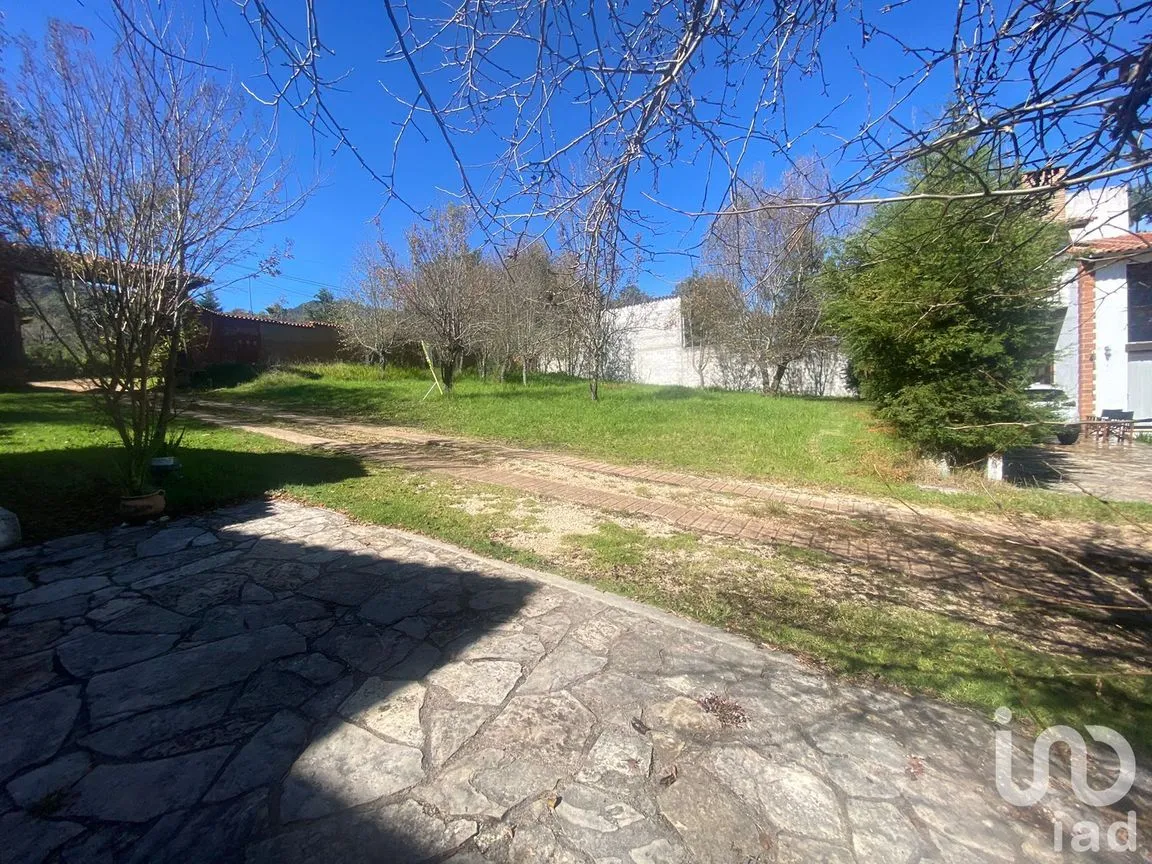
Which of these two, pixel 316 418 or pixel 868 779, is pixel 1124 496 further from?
pixel 316 418

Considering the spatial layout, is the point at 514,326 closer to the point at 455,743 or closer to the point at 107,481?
the point at 107,481

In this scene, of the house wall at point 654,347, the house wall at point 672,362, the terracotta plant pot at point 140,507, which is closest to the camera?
the terracotta plant pot at point 140,507

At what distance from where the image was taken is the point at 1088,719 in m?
2.26

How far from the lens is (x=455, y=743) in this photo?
2.00 meters

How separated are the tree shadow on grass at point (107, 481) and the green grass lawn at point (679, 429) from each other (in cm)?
385

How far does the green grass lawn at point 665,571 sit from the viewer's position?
2.48 m

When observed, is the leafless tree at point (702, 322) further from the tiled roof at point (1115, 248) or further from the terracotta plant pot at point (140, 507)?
the terracotta plant pot at point (140, 507)

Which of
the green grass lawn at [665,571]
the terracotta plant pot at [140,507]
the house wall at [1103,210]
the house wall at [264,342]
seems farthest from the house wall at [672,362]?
the house wall at [1103,210]

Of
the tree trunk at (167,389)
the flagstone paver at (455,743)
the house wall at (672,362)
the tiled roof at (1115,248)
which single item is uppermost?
the house wall at (672,362)

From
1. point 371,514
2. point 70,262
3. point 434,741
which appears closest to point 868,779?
point 434,741

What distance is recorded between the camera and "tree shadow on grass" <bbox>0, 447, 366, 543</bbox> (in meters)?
4.59

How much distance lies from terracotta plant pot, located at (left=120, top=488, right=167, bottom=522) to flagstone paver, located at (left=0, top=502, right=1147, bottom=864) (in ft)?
4.58

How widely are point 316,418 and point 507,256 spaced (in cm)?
→ 1101

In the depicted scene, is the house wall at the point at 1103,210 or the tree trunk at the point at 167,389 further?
the tree trunk at the point at 167,389
